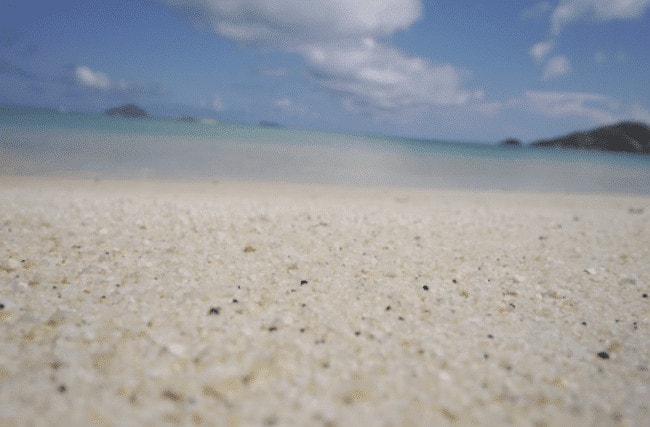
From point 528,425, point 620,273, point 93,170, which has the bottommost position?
point 528,425

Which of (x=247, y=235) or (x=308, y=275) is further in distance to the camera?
(x=247, y=235)

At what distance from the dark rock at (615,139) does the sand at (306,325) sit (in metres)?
140

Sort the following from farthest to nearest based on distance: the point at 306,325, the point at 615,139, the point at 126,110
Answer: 1. the point at 126,110
2. the point at 615,139
3. the point at 306,325

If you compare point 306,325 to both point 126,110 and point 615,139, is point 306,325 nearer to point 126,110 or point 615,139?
point 615,139

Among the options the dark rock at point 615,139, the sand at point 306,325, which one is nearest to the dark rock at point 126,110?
the dark rock at point 615,139

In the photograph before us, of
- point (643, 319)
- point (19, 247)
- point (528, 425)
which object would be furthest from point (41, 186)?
point (643, 319)

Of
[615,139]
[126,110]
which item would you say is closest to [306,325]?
[615,139]

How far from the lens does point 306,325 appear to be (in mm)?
3592

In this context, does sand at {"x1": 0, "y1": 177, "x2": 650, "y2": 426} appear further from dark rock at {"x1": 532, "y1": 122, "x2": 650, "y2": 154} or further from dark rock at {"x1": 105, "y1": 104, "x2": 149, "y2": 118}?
dark rock at {"x1": 105, "y1": 104, "x2": 149, "y2": 118}

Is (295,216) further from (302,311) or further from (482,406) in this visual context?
(482,406)

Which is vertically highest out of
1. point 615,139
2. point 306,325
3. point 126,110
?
point 126,110

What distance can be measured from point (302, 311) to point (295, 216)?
14.8 feet

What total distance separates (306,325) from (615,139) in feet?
492

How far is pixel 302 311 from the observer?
388 cm
